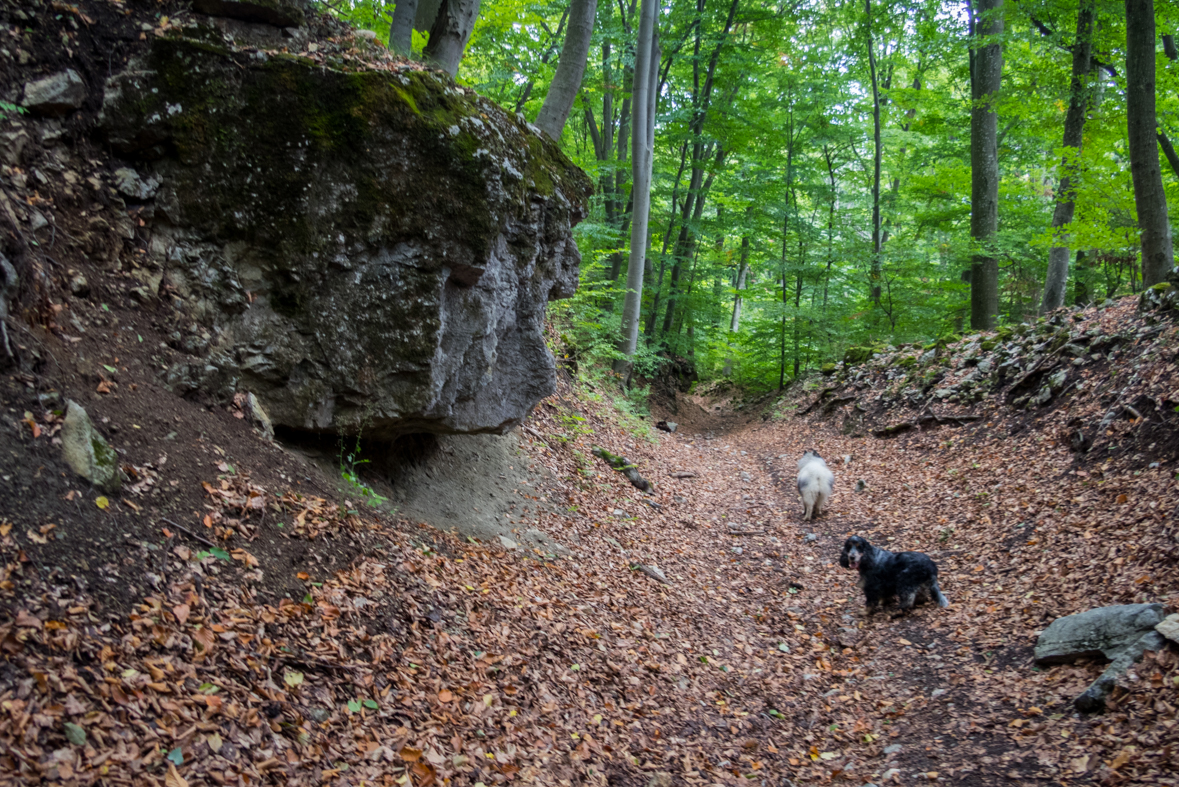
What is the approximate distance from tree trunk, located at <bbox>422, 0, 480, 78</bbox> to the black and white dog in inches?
288

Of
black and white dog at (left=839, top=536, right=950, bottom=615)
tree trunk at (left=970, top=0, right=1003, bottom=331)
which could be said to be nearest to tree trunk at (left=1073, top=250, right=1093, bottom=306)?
tree trunk at (left=970, top=0, right=1003, bottom=331)

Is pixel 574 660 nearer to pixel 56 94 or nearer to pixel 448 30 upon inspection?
pixel 56 94

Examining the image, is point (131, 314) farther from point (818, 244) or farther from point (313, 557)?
point (818, 244)

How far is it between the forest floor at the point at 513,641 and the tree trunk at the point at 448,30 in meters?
5.15

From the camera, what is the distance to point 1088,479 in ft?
22.3

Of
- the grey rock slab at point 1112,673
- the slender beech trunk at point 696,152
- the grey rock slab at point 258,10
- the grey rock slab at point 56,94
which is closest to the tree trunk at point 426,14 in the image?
the grey rock slab at point 258,10

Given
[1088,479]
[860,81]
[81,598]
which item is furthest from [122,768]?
[860,81]

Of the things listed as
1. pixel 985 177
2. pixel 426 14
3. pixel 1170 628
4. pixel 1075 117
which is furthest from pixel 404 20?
pixel 1075 117

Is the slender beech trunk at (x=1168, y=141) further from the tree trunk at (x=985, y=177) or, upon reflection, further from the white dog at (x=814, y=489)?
the white dog at (x=814, y=489)

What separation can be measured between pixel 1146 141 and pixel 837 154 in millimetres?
13079

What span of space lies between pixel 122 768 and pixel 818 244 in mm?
20112

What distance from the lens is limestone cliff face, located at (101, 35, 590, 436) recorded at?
16.0ft

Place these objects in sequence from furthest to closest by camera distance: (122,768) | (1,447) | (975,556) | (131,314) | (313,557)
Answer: (975,556), (131,314), (313,557), (1,447), (122,768)

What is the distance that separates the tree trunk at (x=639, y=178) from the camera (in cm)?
1348
